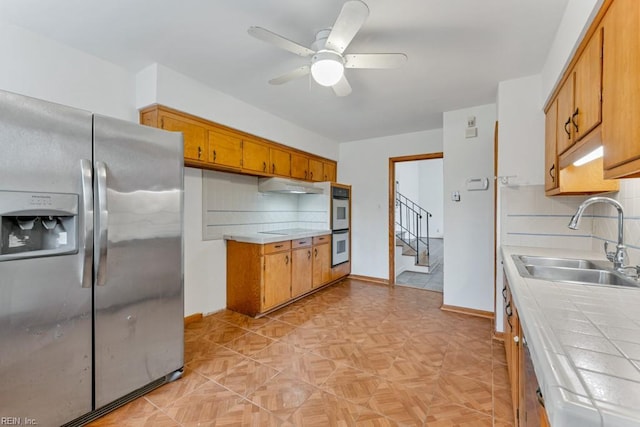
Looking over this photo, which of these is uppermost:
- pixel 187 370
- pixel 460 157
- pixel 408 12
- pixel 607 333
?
pixel 408 12

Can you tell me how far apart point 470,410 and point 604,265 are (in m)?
1.22

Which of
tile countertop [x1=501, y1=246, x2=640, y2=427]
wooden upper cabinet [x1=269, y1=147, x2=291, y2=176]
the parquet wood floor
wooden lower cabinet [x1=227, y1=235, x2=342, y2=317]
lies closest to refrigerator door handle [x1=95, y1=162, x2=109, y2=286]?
the parquet wood floor

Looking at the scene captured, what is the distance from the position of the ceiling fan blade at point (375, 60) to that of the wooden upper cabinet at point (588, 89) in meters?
0.92

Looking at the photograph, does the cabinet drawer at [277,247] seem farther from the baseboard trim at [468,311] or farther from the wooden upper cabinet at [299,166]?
the baseboard trim at [468,311]

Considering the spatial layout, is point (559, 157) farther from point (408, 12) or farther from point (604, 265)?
point (408, 12)

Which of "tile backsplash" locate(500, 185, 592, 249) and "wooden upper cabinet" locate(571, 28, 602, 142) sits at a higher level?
"wooden upper cabinet" locate(571, 28, 602, 142)

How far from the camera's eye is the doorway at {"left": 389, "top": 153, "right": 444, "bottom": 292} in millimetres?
4625

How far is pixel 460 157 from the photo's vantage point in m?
3.47

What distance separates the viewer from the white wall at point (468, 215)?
11.0ft

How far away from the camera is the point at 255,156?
136 inches

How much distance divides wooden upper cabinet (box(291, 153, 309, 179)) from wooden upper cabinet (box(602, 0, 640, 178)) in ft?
10.9

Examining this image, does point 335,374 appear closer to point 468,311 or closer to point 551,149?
point 468,311

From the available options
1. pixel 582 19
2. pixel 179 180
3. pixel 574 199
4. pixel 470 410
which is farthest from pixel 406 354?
pixel 582 19

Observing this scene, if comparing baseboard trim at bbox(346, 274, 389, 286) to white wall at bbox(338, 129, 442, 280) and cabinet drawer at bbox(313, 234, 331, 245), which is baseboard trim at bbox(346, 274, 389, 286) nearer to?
white wall at bbox(338, 129, 442, 280)
